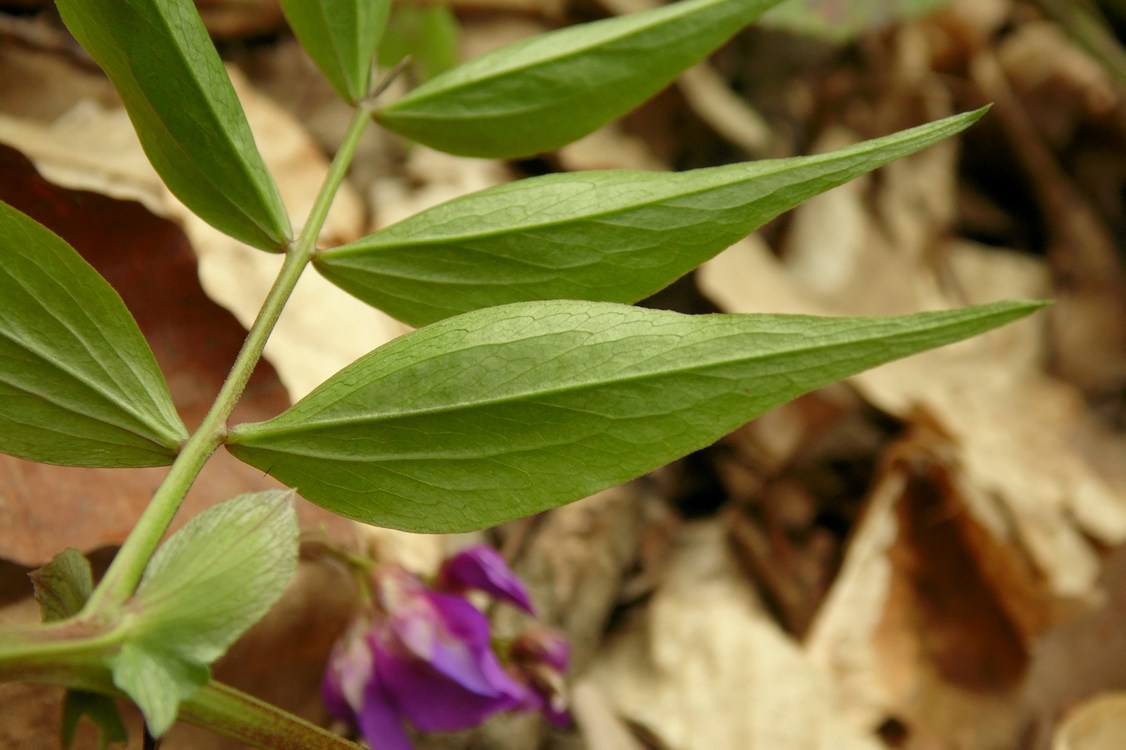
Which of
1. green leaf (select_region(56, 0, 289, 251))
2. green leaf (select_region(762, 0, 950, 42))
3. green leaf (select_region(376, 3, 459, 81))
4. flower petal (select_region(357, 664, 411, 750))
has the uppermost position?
green leaf (select_region(762, 0, 950, 42))

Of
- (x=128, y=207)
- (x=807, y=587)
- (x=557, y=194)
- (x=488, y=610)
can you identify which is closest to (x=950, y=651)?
(x=807, y=587)

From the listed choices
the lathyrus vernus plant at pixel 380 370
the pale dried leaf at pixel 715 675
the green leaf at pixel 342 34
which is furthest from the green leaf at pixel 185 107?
the pale dried leaf at pixel 715 675

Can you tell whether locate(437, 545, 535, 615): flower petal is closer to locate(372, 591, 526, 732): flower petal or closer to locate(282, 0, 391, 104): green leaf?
locate(372, 591, 526, 732): flower petal

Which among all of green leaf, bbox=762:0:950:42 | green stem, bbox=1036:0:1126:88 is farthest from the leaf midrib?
green stem, bbox=1036:0:1126:88

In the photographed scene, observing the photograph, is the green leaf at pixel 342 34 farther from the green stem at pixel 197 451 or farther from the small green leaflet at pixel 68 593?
the small green leaflet at pixel 68 593

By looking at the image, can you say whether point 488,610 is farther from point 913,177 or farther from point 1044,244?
point 1044,244
